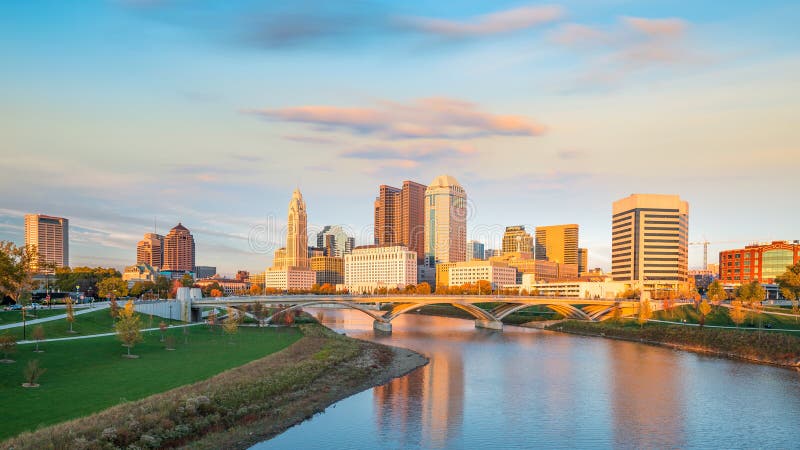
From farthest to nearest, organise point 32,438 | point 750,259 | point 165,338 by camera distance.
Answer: point 750,259, point 165,338, point 32,438

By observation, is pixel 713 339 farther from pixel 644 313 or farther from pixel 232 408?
pixel 232 408

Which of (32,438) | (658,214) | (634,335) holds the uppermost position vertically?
(658,214)

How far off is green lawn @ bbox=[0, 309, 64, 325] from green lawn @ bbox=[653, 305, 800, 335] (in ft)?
319

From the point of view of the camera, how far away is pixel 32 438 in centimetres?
2575

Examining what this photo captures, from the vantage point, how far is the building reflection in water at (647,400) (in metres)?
→ 38.0

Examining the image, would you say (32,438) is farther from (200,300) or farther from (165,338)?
(200,300)

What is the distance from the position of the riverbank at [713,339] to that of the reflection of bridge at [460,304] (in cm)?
1011

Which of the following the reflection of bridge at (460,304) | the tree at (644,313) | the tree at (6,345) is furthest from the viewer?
the tree at (644,313)

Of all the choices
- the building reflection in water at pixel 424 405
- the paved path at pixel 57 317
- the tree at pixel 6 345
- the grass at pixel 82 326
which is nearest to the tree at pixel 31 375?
→ the tree at pixel 6 345

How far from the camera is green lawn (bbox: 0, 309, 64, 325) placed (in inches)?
2452

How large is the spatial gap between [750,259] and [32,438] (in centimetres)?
20594

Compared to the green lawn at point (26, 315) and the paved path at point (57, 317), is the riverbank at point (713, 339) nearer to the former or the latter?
the paved path at point (57, 317)

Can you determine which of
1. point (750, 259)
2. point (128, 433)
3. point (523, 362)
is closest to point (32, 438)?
point (128, 433)

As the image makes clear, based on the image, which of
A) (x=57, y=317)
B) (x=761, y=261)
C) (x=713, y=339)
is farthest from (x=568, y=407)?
(x=761, y=261)
